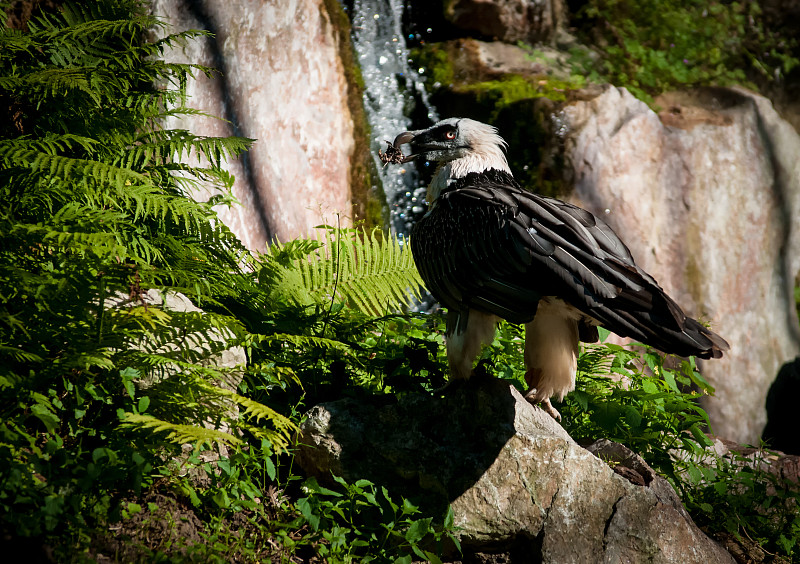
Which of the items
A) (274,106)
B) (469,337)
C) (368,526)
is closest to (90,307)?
(368,526)

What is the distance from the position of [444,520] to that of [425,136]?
228 cm

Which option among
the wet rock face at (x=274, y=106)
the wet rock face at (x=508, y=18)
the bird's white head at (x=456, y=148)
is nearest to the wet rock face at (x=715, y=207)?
the wet rock face at (x=508, y=18)

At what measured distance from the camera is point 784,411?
24.2 feet

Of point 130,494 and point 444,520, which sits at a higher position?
point 130,494

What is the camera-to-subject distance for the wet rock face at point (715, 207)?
6773mm

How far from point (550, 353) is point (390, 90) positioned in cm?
413

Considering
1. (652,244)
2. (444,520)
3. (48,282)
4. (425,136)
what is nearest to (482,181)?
(425,136)

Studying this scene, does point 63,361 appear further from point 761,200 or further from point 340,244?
point 761,200

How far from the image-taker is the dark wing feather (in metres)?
3.27

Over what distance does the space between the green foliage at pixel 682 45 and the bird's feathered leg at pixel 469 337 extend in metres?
4.87

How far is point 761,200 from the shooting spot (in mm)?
7375

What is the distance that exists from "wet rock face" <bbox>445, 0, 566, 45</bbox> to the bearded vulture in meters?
3.76

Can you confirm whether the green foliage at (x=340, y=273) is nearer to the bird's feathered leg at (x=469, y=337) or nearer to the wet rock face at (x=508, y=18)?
the bird's feathered leg at (x=469, y=337)

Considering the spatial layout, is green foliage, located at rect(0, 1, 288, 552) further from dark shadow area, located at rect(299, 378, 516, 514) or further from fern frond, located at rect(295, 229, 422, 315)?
fern frond, located at rect(295, 229, 422, 315)
